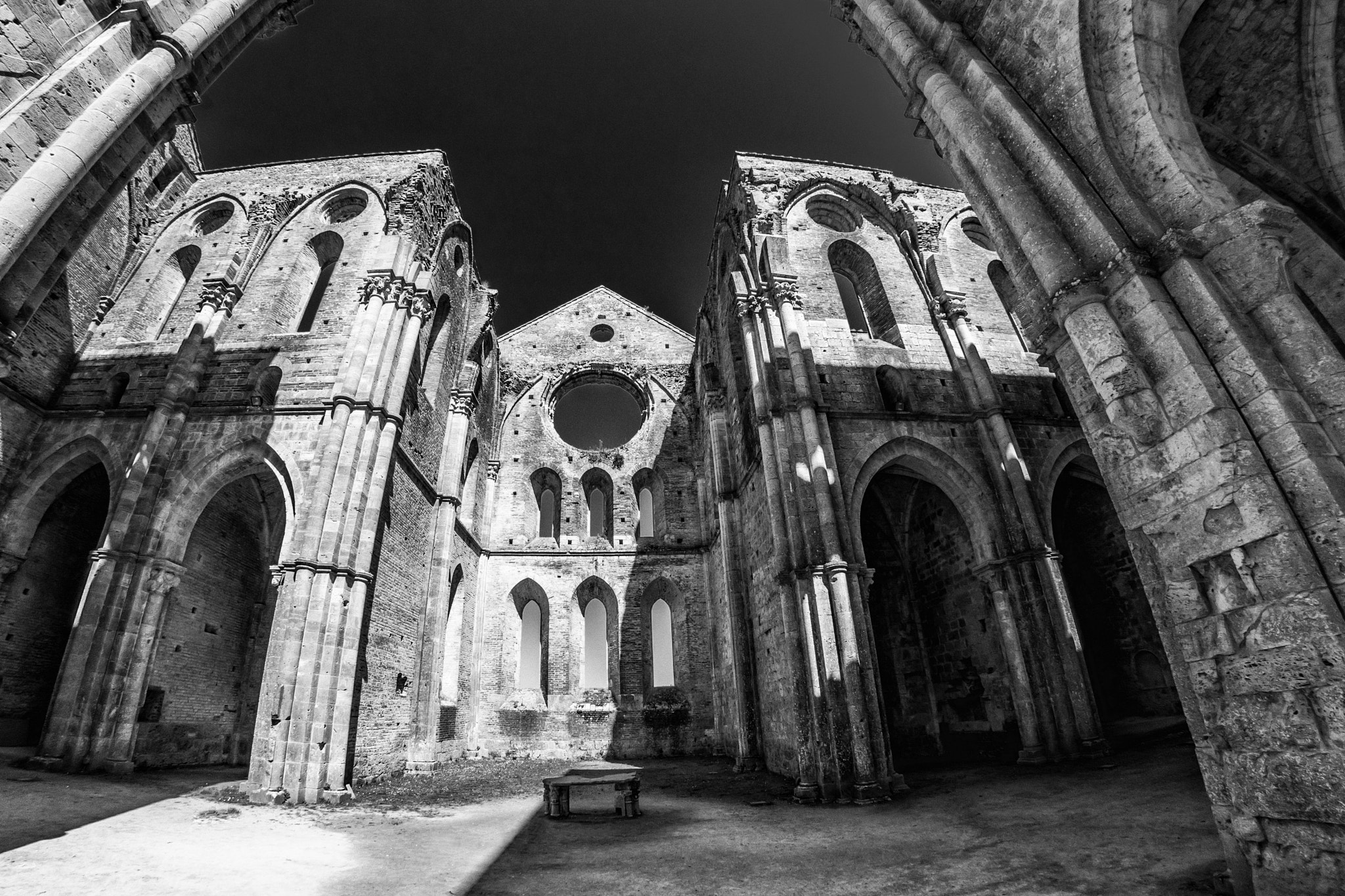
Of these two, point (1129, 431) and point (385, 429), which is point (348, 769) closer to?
point (385, 429)

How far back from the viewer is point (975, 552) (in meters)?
11.9

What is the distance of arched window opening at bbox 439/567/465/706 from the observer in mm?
15547

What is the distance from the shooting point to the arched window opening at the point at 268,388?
1227 cm

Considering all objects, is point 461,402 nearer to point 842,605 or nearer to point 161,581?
point 161,581

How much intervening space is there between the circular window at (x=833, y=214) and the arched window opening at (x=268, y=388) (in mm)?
13381

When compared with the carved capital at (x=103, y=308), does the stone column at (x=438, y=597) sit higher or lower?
lower

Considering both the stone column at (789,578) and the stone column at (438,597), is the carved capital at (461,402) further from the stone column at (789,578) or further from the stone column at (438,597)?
the stone column at (789,578)

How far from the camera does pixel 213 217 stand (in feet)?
53.4

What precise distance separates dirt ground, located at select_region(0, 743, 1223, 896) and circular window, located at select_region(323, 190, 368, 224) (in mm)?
13257

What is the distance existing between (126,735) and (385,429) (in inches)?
254

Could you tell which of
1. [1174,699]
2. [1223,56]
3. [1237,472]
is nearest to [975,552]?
[1174,699]

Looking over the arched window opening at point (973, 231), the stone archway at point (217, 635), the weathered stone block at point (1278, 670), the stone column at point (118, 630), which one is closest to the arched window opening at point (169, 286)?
the stone column at point (118, 630)

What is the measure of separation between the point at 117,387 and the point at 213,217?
20.7 ft

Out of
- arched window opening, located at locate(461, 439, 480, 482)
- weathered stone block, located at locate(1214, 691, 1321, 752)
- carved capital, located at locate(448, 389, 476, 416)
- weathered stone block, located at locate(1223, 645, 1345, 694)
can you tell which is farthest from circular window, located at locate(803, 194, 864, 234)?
weathered stone block, located at locate(1214, 691, 1321, 752)
